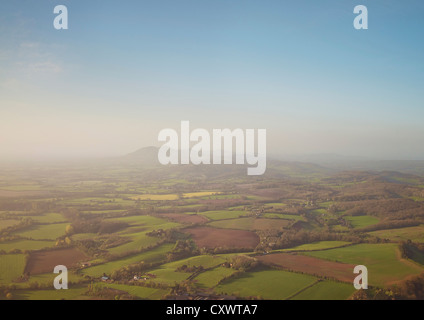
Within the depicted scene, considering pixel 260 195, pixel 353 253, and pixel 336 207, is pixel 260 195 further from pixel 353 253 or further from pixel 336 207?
pixel 353 253

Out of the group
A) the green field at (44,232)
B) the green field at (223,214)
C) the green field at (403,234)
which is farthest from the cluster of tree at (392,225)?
the green field at (44,232)

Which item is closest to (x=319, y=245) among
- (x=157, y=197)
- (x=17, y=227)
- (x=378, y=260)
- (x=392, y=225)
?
(x=378, y=260)

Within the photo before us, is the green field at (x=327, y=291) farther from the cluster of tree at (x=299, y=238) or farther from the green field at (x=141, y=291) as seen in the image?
the cluster of tree at (x=299, y=238)

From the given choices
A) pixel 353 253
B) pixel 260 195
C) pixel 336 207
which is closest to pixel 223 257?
pixel 353 253

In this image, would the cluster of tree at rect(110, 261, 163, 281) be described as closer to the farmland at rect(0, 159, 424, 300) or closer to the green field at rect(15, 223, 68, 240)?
the farmland at rect(0, 159, 424, 300)

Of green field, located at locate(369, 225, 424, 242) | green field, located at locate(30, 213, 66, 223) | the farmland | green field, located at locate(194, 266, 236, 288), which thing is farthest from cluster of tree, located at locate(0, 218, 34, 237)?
green field, located at locate(369, 225, 424, 242)
